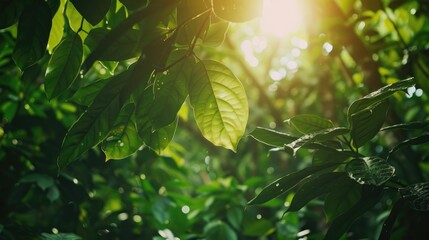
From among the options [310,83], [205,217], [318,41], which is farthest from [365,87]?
[310,83]

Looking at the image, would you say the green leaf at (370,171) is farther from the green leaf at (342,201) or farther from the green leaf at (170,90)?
the green leaf at (170,90)

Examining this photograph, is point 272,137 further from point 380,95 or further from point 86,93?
point 86,93

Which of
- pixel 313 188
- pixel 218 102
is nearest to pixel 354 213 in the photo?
pixel 313 188

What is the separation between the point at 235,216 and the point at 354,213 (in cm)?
107

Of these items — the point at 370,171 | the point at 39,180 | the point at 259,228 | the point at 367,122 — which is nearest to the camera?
the point at 370,171

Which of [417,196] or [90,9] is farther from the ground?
[90,9]

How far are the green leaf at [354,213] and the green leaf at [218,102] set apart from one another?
0.86 ft

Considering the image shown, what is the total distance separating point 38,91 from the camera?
1.96 meters

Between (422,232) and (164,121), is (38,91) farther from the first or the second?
(422,232)

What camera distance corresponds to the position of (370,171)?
628 millimetres

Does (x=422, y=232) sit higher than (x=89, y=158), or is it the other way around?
(x=89, y=158)

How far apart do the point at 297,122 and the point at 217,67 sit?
0.78ft

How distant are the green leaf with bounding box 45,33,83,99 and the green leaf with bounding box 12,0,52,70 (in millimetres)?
53

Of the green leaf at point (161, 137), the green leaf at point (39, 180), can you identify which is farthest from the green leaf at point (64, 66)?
the green leaf at point (39, 180)
